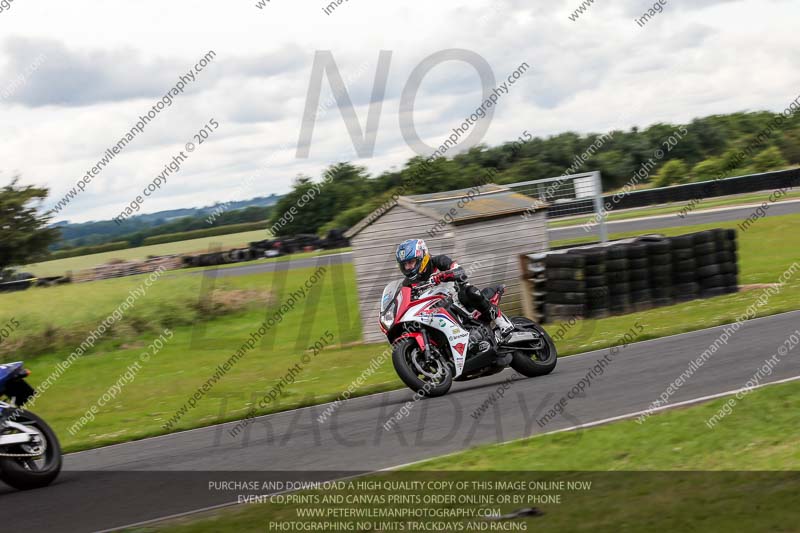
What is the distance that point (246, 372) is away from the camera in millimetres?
16109

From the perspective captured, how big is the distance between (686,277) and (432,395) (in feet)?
25.9

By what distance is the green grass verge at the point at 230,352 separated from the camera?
12.3 meters

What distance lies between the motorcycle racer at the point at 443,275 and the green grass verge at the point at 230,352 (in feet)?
5.99

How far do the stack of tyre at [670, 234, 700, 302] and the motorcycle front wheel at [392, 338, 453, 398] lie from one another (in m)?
7.40

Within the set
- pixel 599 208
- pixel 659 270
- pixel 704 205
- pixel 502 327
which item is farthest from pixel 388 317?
pixel 704 205

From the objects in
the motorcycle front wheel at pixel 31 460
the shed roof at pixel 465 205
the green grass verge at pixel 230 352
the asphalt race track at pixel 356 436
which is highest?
the shed roof at pixel 465 205

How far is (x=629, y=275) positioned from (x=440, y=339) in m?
6.74

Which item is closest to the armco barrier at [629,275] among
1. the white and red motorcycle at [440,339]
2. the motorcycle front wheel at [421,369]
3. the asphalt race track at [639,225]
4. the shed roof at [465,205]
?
the shed roof at [465,205]

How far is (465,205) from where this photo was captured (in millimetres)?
17016

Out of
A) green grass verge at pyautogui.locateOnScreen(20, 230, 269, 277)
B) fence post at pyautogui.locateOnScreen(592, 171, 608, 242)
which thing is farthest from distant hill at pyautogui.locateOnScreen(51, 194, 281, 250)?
fence post at pyautogui.locateOnScreen(592, 171, 608, 242)

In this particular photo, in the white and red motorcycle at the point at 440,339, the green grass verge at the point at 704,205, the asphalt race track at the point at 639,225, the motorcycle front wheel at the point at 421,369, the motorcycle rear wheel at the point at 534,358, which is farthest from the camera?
the green grass verge at the point at 704,205

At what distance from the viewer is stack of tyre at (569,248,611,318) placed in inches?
618

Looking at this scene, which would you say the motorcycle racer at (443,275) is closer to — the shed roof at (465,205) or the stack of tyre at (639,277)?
the shed roof at (465,205)

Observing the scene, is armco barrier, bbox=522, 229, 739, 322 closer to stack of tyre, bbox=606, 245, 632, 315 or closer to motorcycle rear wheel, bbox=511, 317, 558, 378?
stack of tyre, bbox=606, 245, 632, 315
